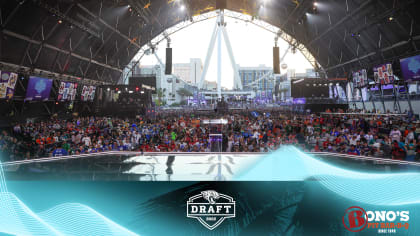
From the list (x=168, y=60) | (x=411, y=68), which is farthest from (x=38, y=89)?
(x=411, y=68)

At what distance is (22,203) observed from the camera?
2438mm

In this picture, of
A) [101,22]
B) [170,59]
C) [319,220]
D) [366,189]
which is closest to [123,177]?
[319,220]

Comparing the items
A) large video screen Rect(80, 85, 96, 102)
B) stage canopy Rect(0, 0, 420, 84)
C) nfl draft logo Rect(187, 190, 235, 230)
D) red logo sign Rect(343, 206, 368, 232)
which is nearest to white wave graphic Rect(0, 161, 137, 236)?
nfl draft logo Rect(187, 190, 235, 230)

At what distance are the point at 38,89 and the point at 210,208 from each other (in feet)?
61.6

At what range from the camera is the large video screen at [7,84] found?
1263cm

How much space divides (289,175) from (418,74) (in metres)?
17.4

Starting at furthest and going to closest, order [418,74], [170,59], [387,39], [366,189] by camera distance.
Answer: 1. [170,59]
2. [387,39]
3. [418,74]
4. [366,189]

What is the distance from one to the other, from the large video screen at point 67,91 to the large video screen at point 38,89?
1.19m

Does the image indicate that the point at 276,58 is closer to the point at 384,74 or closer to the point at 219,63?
the point at 384,74

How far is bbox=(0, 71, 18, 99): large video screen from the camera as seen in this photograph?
1263cm

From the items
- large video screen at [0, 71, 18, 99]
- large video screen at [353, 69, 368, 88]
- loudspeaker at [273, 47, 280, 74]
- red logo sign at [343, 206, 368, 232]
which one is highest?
loudspeaker at [273, 47, 280, 74]

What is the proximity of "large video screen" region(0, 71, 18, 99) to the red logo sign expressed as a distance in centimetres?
1763

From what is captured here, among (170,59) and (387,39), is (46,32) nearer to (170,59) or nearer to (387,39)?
(170,59)

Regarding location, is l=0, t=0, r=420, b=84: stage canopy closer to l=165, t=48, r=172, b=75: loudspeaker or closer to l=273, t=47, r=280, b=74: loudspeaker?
l=165, t=48, r=172, b=75: loudspeaker
